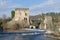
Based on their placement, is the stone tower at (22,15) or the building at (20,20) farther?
the stone tower at (22,15)

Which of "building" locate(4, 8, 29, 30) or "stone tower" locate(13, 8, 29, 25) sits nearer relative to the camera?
"building" locate(4, 8, 29, 30)

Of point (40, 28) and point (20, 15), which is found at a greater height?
point (20, 15)

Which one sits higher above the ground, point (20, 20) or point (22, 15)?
point (22, 15)

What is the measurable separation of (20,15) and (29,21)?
1.20 metres

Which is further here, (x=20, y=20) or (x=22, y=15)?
(x=22, y=15)

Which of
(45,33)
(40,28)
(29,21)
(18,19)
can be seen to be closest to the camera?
(45,33)

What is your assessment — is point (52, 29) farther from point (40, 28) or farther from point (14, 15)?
point (14, 15)

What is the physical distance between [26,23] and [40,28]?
1.94 m

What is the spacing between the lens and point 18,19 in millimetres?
18125

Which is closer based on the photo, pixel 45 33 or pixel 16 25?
pixel 45 33

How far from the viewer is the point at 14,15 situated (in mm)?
20203

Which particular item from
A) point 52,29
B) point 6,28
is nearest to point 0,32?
point 6,28

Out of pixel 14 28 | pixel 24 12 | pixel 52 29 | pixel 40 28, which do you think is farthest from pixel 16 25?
pixel 52 29

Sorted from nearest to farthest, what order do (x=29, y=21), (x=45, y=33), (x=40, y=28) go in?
(x=45, y=33) → (x=40, y=28) → (x=29, y=21)
